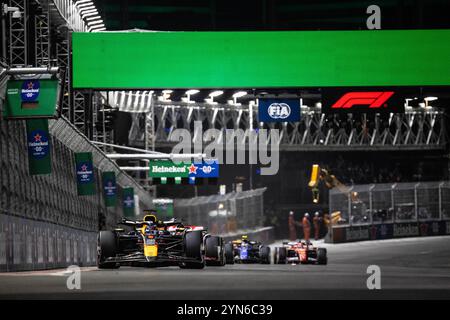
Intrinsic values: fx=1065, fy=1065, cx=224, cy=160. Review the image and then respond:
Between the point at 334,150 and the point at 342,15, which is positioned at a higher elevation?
the point at 342,15

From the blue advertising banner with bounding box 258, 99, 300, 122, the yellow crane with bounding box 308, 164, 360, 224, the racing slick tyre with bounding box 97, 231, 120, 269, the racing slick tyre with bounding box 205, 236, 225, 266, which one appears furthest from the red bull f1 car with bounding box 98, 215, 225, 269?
the yellow crane with bounding box 308, 164, 360, 224

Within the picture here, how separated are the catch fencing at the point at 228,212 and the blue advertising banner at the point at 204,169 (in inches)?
50.6

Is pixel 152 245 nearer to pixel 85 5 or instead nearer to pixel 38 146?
A: pixel 38 146

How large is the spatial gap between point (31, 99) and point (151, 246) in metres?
4.25

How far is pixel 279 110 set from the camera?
28984mm

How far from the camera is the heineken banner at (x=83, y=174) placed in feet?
99.9

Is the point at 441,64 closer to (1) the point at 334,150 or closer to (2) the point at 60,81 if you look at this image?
(2) the point at 60,81

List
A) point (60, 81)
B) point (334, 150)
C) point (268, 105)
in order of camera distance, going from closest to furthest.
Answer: point (60, 81) → point (268, 105) → point (334, 150)

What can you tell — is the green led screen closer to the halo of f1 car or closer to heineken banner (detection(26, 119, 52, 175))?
heineken banner (detection(26, 119, 52, 175))

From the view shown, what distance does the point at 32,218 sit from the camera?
23.7m

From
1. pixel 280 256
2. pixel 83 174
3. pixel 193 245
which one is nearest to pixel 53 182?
pixel 83 174
